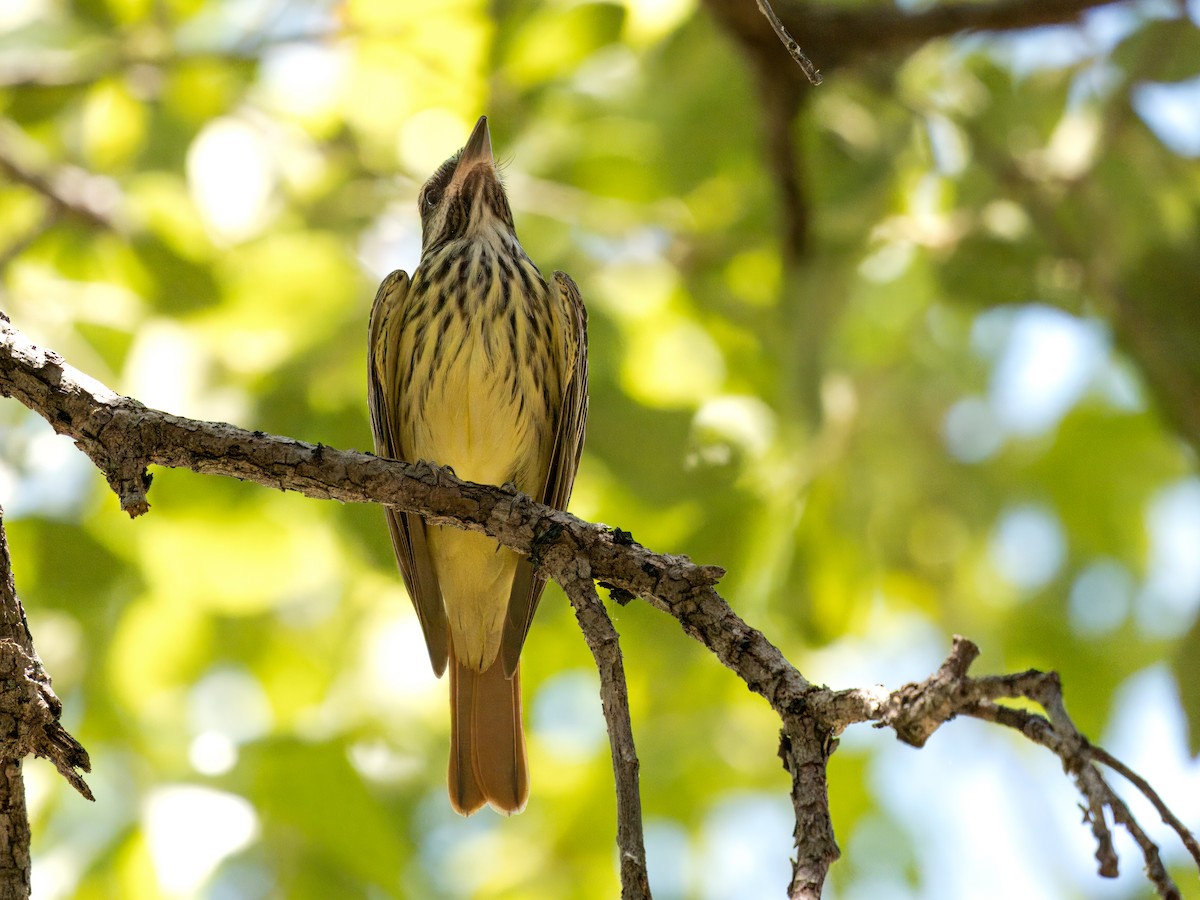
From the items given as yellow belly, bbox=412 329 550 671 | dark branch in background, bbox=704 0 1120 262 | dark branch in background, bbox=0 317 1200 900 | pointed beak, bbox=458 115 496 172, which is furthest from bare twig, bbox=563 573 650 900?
dark branch in background, bbox=704 0 1120 262

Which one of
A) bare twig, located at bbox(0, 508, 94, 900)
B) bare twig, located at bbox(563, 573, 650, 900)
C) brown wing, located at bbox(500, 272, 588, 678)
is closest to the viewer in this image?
bare twig, located at bbox(563, 573, 650, 900)

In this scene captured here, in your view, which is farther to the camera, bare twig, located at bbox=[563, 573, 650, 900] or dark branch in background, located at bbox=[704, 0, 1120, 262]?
dark branch in background, located at bbox=[704, 0, 1120, 262]

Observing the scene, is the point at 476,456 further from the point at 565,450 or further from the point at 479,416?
the point at 565,450

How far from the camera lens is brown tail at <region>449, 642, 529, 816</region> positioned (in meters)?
4.45

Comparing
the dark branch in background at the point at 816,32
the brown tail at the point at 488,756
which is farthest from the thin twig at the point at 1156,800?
the dark branch in background at the point at 816,32

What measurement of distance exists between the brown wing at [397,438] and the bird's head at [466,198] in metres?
0.60

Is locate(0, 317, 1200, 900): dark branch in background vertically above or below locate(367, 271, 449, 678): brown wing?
below

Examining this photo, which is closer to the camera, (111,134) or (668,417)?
(668,417)

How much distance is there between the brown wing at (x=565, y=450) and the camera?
15.6 feet

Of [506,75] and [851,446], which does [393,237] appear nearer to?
[506,75]

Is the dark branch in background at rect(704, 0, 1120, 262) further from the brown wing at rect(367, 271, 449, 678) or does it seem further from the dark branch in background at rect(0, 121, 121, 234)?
the dark branch in background at rect(0, 121, 121, 234)

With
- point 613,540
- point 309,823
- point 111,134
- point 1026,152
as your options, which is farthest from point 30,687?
point 1026,152

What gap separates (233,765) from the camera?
4199 mm

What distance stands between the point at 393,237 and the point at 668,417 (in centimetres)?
221
